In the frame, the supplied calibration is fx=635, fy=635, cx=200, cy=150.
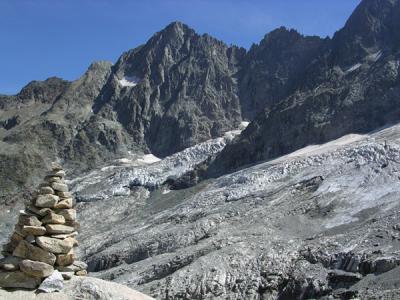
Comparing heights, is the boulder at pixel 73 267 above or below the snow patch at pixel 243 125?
below

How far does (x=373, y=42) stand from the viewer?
169375 mm

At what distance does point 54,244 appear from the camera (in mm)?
13281

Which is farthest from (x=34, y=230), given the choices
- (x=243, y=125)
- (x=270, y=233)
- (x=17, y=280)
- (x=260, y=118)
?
(x=243, y=125)

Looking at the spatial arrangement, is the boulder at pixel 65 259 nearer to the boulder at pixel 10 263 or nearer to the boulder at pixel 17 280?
the boulder at pixel 17 280

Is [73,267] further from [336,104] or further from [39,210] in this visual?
[336,104]

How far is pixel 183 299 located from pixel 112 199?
78464 millimetres

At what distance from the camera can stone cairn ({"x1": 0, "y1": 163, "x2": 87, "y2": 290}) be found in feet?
43.0

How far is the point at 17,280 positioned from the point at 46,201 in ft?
5.67

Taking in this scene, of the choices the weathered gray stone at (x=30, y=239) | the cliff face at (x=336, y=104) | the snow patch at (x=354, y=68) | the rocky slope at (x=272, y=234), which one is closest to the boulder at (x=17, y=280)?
the weathered gray stone at (x=30, y=239)

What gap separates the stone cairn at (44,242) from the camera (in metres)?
13.1

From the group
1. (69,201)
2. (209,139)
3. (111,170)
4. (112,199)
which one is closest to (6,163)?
(111,170)

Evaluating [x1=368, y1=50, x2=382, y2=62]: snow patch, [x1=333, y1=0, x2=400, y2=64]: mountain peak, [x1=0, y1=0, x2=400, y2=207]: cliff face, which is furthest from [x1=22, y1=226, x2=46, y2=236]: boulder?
[x1=333, y1=0, x2=400, y2=64]: mountain peak

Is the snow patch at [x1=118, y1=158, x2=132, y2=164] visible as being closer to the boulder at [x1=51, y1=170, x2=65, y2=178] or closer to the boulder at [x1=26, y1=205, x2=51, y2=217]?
the boulder at [x1=51, y1=170, x2=65, y2=178]

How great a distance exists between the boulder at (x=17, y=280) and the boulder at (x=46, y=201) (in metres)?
1.48
